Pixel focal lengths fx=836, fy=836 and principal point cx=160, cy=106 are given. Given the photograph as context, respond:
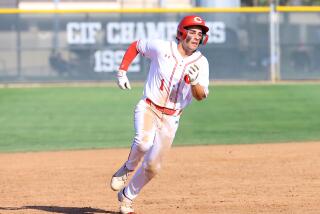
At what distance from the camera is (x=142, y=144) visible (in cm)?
762

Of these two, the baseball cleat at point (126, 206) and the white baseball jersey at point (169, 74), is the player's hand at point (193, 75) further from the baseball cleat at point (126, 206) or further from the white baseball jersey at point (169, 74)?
the baseball cleat at point (126, 206)

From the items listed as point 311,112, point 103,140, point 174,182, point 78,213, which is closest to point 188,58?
point 78,213

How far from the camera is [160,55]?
7676 mm

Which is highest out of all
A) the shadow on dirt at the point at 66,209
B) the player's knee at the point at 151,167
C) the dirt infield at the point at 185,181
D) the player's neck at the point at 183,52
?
the player's neck at the point at 183,52

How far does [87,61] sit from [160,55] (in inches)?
739

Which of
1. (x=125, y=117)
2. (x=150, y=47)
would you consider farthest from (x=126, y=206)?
(x=125, y=117)

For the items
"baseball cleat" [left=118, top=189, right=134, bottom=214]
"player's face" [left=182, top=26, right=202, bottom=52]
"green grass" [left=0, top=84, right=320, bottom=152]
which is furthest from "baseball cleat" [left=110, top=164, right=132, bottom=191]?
"green grass" [left=0, top=84, right=320, bottom=152]

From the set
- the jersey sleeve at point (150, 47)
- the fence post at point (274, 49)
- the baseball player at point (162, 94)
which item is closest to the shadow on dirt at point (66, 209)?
the baseball player at point (162, 94)

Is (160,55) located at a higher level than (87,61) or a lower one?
A: higher

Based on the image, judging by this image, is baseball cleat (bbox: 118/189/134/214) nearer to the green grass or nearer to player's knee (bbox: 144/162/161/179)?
player's knee (bbox: 144/162/161/179)

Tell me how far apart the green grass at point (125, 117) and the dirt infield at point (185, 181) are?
1.38m

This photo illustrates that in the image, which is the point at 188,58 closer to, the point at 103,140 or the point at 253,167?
the point at 253,167

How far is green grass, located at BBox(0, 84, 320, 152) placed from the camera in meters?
15.1

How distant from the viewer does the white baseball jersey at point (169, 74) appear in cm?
761
